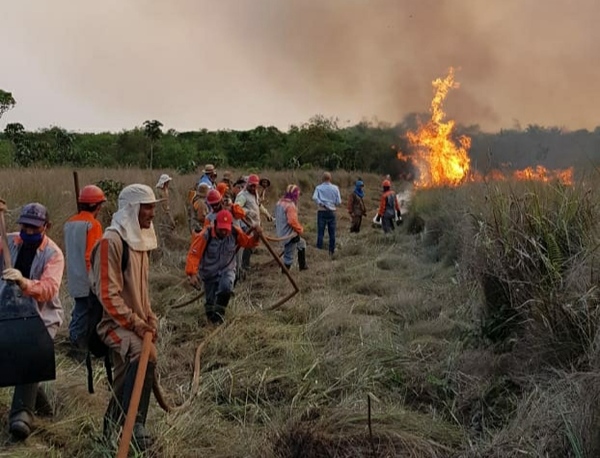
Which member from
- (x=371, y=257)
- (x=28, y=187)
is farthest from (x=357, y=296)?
(x=28, y=187)

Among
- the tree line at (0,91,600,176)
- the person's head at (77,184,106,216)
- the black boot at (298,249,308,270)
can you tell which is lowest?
the black boot at (298,249,308,270)

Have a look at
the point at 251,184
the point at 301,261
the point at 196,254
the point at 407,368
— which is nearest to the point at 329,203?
the point at 301,261

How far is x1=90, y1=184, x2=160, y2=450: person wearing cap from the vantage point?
370 centimetres

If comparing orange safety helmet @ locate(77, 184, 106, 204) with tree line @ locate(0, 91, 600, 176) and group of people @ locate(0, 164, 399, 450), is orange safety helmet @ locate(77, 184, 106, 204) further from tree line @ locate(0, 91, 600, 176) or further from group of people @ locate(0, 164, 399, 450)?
tree line @ locate(0, 91, 600, 176)

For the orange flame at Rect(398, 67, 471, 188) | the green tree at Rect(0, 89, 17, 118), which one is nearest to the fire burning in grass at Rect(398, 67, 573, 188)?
the orange flame at Rect(398, 67, 471, 188)

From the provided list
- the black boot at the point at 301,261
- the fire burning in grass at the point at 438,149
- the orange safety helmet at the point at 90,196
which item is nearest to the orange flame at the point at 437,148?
the fire burning in grass at the point at 438,149

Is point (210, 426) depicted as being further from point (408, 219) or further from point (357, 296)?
point (408, 219)

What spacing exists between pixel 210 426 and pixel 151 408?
60 centimetres

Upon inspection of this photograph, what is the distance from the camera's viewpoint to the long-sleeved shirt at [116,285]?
3.68 metres

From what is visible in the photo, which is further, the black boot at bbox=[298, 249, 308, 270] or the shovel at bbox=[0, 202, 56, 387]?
the black boot at bbox=[298, 249, 308, 270]

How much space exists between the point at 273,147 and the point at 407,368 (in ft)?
136

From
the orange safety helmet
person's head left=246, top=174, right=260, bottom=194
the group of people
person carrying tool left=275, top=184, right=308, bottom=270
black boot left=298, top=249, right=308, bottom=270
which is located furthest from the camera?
black boot left=298, top=249, right=308, bottom=270

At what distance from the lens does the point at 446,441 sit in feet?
12.5

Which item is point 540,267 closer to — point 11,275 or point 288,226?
point 11,275
